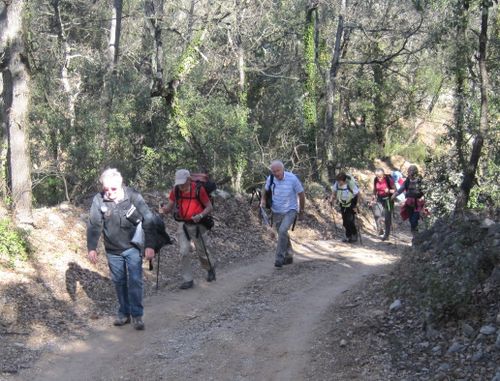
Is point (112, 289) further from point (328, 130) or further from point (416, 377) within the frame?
point (328, 130)

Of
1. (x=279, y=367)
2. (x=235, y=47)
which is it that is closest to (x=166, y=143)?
(x=235, y=47)

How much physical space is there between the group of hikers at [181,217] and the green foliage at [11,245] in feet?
7.27

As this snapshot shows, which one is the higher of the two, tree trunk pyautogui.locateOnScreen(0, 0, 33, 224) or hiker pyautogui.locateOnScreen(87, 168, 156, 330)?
tree trunk pyautogui.locateOnScreen(0, 0, 33, 224)

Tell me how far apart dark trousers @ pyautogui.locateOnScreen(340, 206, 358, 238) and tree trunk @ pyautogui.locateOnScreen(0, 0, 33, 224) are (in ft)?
23.1

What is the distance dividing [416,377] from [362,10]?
2177cm

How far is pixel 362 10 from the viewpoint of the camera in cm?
2489

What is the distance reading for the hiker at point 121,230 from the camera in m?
7.25

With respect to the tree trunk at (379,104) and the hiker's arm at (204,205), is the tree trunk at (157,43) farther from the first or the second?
the tree trunk at (379,104)

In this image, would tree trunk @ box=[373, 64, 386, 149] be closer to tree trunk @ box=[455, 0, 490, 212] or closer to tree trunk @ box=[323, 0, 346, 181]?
tree trunk @ box=[323, 0, 346, 181]

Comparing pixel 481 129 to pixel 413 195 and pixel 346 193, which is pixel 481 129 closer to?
pixel 413 195

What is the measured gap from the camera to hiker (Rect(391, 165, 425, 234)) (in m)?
13.7

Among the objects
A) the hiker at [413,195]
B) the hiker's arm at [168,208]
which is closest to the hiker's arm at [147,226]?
the hiker's arm at [168,208]

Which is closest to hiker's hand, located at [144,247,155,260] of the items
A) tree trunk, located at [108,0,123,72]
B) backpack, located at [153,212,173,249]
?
backpack, located at [153,212,173,249]

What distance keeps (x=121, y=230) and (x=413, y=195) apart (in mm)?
8461
